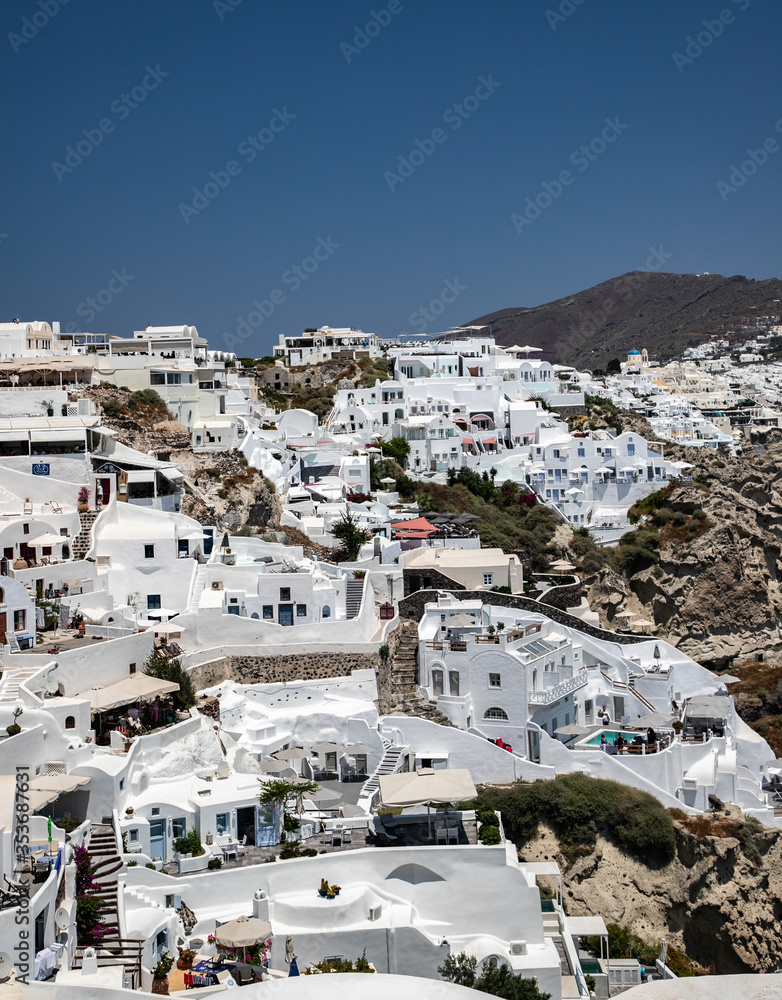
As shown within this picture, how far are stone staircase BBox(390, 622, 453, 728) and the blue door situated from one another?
8.84 metres

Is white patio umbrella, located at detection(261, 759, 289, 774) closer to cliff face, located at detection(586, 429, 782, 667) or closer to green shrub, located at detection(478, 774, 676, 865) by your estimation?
green shrub, located at detection(478, 774, 676, 865)

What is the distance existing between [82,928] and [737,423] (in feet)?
255

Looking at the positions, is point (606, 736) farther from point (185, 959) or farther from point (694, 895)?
point (185, 959)

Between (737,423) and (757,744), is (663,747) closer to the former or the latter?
(757,744)

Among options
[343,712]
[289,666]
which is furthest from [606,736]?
[289,666]

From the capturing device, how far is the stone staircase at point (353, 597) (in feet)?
104

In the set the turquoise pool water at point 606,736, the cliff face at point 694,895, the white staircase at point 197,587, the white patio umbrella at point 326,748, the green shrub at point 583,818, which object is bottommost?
the cliff face at point 694,895

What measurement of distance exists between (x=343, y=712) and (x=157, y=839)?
715 cm

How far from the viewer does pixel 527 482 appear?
56.4 m

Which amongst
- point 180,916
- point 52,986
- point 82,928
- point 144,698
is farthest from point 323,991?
point 144,698

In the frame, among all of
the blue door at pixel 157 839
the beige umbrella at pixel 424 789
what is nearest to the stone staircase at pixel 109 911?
the blue door at pixel 157 839

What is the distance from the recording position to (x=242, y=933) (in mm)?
18156

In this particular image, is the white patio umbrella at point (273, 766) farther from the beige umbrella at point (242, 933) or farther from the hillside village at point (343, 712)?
the beige umbrella at point (242, 933)

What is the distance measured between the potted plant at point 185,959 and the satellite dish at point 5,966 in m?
4.71
